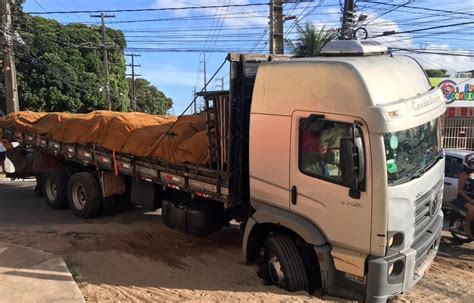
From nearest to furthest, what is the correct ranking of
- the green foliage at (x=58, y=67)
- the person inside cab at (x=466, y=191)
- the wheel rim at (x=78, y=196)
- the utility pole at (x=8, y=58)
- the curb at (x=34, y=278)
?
the curb at (x=34, y=278) < the person inside cab at (x=466, y=191) < the wheel rim at (x=78, y=196) < the utility pole at (x=8, y=58) < the green foliage at (x=58, y=67)

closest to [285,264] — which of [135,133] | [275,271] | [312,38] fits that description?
[275,271]

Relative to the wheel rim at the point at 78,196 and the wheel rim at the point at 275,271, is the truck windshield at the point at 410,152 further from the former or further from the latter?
the wheel rim at the point at 78,196

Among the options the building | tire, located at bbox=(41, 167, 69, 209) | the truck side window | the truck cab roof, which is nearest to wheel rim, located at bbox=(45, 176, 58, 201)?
tire, located at bbox=(41, 167, 69, 209)

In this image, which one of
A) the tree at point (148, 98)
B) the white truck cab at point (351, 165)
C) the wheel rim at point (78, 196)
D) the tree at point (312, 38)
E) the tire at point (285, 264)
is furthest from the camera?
the tree at point (148, 98)

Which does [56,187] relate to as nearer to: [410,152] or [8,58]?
[410,152]

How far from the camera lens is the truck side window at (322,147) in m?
5.06

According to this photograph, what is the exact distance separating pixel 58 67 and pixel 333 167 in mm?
34019

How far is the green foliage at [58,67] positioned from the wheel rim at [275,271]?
27.4 m

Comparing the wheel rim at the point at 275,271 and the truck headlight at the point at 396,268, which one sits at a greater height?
the truck headlight at the point at 396,268

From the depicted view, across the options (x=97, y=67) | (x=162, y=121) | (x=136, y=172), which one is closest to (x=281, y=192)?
(x=136, y=172)

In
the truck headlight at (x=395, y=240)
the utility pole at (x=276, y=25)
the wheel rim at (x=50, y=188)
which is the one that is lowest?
the wheel rim at (x=50, y=188)

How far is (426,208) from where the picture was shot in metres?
5.38

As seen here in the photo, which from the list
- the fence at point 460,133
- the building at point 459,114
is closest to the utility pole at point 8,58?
the building at point 459,114

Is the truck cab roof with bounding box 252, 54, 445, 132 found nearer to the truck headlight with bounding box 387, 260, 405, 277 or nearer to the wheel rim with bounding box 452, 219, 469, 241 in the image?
the truck headlight with bounding box 387, 260, 405, 277
